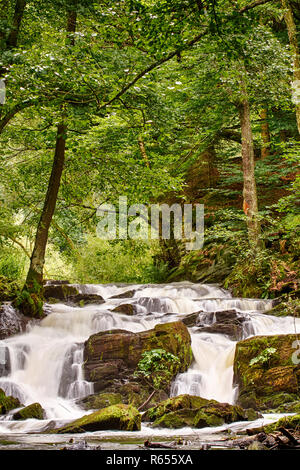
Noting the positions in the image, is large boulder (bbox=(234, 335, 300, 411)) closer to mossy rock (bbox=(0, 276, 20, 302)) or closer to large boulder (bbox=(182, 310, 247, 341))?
large boulder (bbox=(182, 310, 247, 341))

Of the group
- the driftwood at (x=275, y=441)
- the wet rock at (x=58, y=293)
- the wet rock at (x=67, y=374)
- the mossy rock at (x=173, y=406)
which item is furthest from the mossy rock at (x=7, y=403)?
the wet rock at (x=58, y=293)

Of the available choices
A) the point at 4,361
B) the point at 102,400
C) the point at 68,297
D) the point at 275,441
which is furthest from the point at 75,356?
the point at 275,441

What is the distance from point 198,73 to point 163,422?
38.4 feet

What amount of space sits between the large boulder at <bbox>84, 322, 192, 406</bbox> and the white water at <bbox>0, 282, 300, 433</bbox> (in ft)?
0.81

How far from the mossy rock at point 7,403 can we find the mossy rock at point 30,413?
484mm

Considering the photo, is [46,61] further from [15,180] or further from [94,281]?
[94,281]

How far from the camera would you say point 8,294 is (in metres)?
12.2

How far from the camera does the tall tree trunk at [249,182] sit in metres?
13.4

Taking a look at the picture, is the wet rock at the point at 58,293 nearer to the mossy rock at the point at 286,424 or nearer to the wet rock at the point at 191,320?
the wet rock at the point at 191,320

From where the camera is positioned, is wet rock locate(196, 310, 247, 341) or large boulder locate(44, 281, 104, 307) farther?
large boulder locate(44, 281, 104, 307)

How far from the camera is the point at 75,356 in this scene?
30.4 feet

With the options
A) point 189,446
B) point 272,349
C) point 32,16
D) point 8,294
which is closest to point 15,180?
point 8,294

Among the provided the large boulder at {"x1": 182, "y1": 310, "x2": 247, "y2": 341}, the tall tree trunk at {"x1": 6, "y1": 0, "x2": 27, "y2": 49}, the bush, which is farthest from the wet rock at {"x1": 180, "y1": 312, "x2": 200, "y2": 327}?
the bush

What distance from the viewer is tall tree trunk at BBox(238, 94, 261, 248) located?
13398mm
